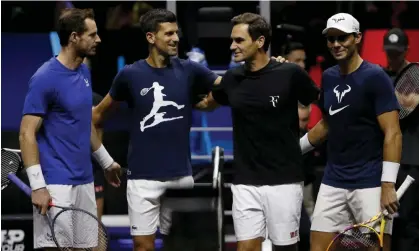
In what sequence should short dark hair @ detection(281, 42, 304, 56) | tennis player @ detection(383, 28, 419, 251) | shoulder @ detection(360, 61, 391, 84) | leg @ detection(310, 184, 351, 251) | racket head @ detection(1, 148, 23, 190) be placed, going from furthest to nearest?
short dark hair @ detection(281, 42, 304, 56) < tennis player @ detection(383, 28, 419, 251) < racket head @ detection(1, 148, 23, 190) < leg @ detection(310, 184, 351, 251) < shoulder @ detection(360, 61, 391, 84)

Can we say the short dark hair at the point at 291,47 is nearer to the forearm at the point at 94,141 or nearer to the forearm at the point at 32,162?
the forearm at the point at 94,141

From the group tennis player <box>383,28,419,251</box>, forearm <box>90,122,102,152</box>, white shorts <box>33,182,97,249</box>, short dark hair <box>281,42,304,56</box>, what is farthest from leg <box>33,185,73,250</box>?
tennis player <box>383,28,419,251</box>

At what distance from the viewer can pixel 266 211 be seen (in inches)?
368

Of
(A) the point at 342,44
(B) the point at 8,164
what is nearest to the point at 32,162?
(B) the point at 8,164

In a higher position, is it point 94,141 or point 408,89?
point 408,89

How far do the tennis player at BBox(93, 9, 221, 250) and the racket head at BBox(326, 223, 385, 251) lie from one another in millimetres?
1200

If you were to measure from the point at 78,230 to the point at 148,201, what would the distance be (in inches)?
24.3

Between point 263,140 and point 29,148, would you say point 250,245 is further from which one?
point 29,148

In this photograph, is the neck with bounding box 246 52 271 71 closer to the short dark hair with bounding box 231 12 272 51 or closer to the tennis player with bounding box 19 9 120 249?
the short dark hair with bounding box 231 12 272 51

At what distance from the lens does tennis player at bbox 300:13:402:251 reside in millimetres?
9156

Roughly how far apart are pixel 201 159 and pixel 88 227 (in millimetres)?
2949

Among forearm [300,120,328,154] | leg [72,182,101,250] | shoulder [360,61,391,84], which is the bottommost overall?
leg [72,182,101,250]

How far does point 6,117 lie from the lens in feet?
40.7

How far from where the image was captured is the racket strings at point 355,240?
9094 mm
